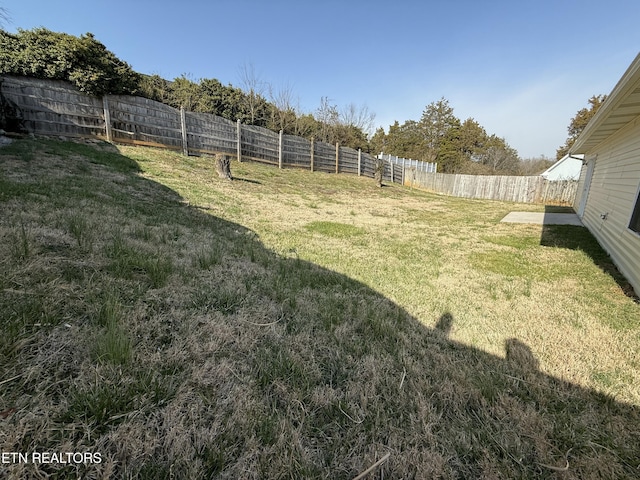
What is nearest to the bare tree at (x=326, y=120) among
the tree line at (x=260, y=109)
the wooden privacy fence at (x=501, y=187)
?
the tree line at (x=260, y=109)

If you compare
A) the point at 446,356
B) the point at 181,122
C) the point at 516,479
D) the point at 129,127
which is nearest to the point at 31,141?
the point at 129,127

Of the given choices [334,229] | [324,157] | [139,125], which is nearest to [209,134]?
[139,125]

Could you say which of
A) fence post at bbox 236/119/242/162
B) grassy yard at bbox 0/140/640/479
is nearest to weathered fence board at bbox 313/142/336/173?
fence post at bbox 236/119/242/162

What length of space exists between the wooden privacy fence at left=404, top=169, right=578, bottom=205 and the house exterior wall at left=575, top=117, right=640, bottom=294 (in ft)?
31.2

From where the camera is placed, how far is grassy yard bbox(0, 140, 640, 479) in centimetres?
124

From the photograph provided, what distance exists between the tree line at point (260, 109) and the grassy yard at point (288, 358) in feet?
24.0

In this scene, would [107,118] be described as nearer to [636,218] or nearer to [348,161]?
[348,161]

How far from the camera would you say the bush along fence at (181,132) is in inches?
332

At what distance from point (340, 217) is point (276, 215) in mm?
1812

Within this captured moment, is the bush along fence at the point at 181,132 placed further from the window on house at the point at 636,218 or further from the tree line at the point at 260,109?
the window on house at the point at 636,218

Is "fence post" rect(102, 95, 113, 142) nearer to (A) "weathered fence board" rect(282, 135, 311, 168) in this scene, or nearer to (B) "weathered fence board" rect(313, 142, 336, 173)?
(A) "weathered fence board" rect(282, 135, 311, 168)

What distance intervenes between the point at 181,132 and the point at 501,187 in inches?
773

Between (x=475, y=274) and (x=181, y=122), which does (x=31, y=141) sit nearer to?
(x=181, y=122)

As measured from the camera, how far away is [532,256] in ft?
16.1
